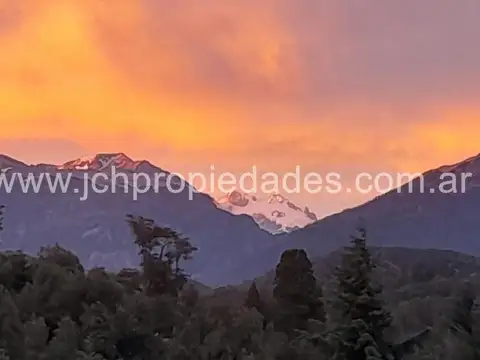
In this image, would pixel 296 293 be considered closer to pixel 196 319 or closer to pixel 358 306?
pixel 196 319

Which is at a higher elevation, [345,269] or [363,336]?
[345,269]

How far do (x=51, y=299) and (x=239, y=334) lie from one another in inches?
409

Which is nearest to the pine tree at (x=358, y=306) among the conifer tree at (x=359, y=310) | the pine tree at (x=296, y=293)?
the conifer tree at (x=359, y=310)

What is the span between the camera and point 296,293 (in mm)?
55062

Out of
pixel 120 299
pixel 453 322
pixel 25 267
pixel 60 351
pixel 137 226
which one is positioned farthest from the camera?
pixel 137 226

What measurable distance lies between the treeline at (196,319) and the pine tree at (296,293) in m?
0.07

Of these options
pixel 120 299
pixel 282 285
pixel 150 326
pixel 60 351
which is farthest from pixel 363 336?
pixel 282 285

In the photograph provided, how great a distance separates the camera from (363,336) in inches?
1025

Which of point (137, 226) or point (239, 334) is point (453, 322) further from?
point (137, 226)

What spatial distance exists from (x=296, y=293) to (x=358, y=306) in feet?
94.0

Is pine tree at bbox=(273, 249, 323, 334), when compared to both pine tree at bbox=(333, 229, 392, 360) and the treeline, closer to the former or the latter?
the treeline

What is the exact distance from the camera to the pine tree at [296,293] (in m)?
53.7

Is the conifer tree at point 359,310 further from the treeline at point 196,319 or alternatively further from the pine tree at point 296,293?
the pine tree at point 296,293

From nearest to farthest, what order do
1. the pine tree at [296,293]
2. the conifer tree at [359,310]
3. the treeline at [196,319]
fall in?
the conifer tree at [359,310] < the treeline at [196,319] < the pine tree at [296,293]
